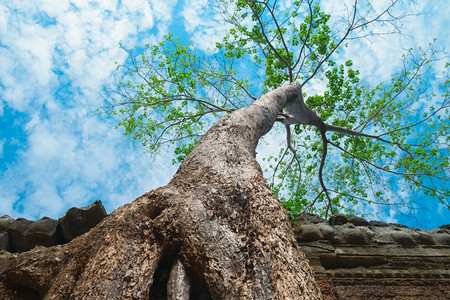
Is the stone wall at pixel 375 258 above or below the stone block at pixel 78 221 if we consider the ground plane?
below

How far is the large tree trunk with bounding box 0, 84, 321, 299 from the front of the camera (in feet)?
4.17

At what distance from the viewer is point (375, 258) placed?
285 centimetres

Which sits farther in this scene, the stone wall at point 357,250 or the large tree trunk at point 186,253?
the stone wall at point 357,250

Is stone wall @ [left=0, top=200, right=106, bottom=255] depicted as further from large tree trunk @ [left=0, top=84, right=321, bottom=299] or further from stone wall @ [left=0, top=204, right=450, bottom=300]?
large tree trunk @ [left=0, top=84, right=321, bottom=299]

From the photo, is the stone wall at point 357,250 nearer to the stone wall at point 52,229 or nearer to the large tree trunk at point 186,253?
the stone wall at point 52,229

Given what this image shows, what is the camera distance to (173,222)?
1501mm

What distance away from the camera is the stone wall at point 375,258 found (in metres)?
2.57

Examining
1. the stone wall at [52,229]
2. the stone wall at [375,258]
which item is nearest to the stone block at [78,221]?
the stone wall at [52,229]

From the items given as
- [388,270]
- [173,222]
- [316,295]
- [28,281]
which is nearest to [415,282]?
[388,270]

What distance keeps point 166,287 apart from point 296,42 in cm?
563

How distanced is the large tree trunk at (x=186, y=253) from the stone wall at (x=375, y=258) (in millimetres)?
1362

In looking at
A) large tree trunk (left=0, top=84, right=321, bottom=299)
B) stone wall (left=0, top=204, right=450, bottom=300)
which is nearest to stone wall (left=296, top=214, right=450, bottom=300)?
stone wall (left=0, top=204, right=450, bottom=300)

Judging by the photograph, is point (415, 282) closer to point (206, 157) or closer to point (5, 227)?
point (206, 157)

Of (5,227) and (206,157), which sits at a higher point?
(5,227)
